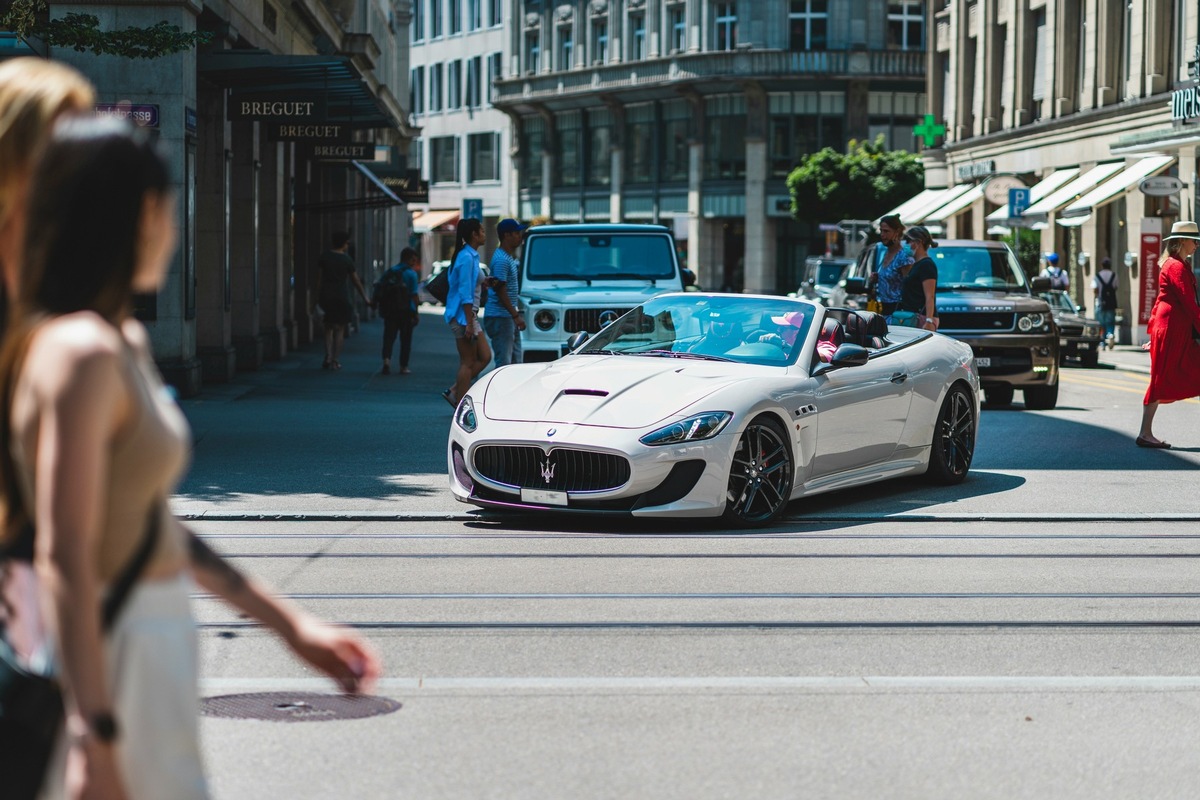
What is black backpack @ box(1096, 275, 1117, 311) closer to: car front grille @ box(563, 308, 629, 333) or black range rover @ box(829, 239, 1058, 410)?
black range rover @ box(829, 239, 1058, 410)

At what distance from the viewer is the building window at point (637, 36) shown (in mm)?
77312

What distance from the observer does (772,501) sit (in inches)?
406

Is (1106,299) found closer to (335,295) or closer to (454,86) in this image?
(335,295)

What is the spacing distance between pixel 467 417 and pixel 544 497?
0.79 metres

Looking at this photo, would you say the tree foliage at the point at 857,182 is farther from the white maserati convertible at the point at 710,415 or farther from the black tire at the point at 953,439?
the white maserati convertible at the point at 710,415

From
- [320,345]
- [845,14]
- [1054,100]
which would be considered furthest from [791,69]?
[320,345]

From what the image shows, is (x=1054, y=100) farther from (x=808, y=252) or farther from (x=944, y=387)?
(x=944, y=387)

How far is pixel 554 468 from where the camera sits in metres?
A: 9.87

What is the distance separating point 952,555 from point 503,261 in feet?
27.6

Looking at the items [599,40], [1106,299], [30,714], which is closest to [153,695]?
[30,714]

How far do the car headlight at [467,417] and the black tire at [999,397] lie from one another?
1116 centimetres

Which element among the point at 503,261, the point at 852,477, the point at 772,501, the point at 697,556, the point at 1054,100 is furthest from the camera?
the point at 1054,100

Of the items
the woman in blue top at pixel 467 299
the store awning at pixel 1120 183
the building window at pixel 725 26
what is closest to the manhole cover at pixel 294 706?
the woman in blue top at pixel 467 299

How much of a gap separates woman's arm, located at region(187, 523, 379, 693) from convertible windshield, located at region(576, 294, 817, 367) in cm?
812
